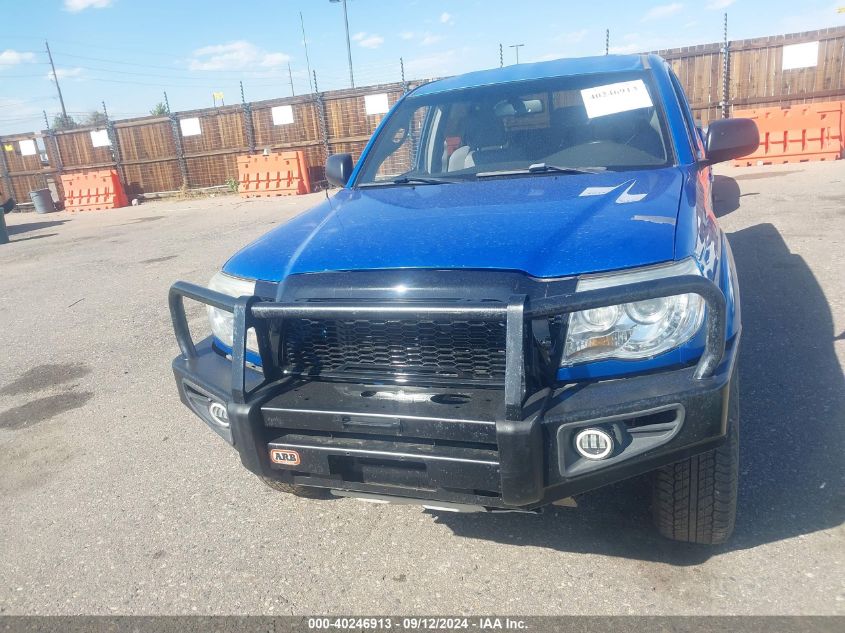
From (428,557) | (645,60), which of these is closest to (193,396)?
(428,557)

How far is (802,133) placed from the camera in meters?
13.9

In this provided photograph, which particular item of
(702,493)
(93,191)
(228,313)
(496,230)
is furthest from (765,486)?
(93,191)

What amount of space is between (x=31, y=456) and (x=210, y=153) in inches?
747

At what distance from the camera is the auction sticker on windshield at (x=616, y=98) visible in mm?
3410

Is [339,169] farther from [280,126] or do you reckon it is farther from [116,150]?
[116,150]

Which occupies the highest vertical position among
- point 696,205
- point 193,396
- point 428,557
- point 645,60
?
point 645,60

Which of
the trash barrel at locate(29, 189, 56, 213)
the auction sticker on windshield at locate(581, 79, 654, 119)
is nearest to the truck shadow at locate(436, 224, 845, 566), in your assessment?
the auction sticker on windshield at locate(581, 79, 654, 119)

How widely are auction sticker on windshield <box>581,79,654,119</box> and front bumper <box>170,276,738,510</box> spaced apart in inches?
65.9

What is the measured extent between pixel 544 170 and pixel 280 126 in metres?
18.3

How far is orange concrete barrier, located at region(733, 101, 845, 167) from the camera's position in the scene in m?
13.7

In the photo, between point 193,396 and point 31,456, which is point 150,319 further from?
point 193,396

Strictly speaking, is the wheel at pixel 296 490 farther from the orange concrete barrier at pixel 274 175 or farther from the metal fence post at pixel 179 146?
the metal fence post at pixel 179 146

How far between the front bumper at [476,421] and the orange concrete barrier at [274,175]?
54.1 ft

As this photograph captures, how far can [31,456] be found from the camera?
392 centimetres
